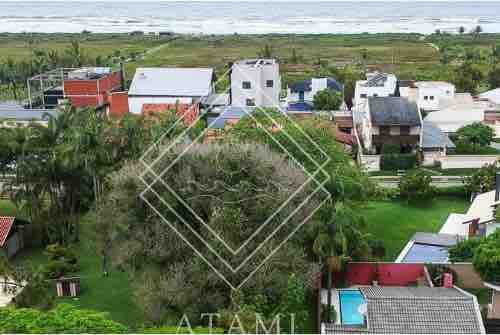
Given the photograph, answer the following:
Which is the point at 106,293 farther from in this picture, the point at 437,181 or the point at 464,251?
the point at 437,181

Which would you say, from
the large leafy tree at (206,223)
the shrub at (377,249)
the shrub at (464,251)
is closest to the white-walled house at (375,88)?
the shrub at (377,249)

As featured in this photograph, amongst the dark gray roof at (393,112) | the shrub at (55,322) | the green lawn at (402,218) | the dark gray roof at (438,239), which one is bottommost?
the green lawn at (402,218)

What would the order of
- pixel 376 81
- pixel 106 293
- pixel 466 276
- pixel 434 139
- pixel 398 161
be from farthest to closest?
1. pixel 376 81
2. pixel 434 139
3. pixel 398 161
4. pixel 106 293
5. pixel 466 276

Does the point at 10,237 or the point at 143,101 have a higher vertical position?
the point at 143,101

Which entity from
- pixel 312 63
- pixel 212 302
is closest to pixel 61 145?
pixel 212 302

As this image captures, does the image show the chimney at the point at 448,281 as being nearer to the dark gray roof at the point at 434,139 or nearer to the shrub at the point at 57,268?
the shrub at the point at 57,268

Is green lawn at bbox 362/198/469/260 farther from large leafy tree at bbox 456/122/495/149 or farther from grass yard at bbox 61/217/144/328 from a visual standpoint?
grass yard at bbox 61/217/144/328

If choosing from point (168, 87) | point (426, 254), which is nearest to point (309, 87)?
point (168, 87)
